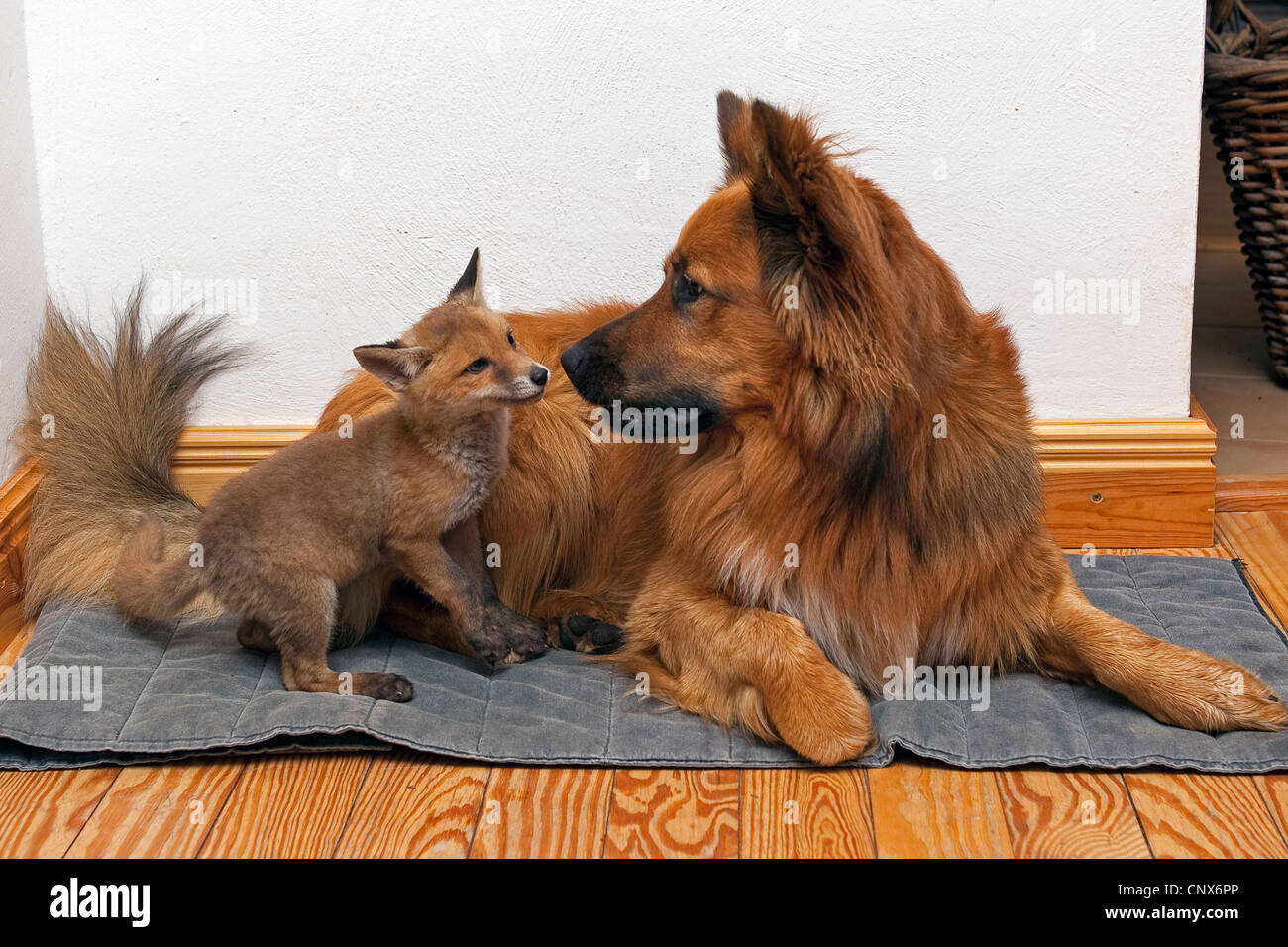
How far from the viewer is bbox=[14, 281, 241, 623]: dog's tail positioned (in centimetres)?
282

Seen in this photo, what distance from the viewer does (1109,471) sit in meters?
3.19

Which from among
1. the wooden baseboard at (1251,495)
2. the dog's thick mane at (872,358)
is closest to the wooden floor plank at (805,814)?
the dog's thick mane at (872,358)

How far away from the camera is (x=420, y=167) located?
3092 millimetres

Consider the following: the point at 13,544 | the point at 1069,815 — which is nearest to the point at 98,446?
the point at 13,544

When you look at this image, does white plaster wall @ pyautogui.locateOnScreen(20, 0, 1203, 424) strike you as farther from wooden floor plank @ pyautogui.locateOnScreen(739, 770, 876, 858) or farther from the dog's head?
wooden floor plank @ pyautogui.locateOnScreen(739, 770, 876, 858)

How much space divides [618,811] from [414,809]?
1.12 feet

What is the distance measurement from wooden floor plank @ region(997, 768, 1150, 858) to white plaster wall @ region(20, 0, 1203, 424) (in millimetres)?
1272

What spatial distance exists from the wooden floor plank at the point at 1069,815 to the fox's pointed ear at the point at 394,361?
49.9 inches

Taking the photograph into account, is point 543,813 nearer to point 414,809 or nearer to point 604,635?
point 414,809

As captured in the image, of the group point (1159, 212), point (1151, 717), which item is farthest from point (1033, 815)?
point (1159, 212)

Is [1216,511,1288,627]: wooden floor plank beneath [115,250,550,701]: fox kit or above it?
beneath

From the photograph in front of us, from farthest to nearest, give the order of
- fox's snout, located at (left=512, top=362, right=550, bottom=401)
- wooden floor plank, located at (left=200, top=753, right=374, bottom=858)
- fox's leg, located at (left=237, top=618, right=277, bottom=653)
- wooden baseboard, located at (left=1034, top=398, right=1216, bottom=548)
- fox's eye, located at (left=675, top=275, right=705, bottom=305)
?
wooden baseboard, located at (left=1034, top=398, right=1216, bottom=548)
fox's leg, located at (left=237, top=618, right=277, bottom=653)
fox's snout, located at (left=512, top=362, right=550, bottom=401)
fox's eye, located at (left=675, top=275, right=705, bottom=305)
wooden floor plank, located at (left=200, top=753, right=374, bottom=858)

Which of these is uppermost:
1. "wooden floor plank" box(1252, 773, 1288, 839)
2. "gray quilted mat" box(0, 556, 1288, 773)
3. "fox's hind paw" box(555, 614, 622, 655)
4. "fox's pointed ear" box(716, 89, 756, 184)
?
"fox's pointed ear" box(716, 89, 756, 184)

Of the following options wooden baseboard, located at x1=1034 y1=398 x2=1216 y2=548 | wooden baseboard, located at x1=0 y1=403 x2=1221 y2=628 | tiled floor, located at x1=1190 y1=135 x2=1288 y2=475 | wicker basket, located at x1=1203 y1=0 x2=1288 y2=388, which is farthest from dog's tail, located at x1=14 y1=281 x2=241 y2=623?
wicker basket, located at x1=1203 y1=0 x2=1288 y2=388
